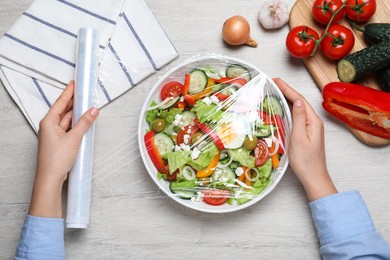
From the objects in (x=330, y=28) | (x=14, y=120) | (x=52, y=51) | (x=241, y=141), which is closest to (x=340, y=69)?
(x=330, y=28)

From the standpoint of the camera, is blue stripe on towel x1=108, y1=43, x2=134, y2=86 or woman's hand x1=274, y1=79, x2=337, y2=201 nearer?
woman's hand x1=274, y1=79, x2=337, y2=201

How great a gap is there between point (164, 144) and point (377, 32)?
55cm

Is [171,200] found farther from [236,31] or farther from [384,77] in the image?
[384,77]

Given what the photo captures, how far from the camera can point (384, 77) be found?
1.22 m

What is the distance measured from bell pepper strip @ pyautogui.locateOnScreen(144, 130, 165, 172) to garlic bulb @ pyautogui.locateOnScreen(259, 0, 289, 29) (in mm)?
387

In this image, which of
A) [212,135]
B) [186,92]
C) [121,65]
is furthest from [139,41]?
[212,135]

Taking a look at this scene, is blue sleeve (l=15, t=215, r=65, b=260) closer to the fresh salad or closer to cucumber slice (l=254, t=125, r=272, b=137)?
the fresh salad

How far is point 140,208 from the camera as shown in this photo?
1.29m

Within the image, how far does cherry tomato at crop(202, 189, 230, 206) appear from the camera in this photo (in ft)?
3.91

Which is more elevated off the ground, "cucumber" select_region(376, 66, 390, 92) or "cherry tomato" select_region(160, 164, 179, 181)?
"cucumber" select_region(376, 66, 390, 92)

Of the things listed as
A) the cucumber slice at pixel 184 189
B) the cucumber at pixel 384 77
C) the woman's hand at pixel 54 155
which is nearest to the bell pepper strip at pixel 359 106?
the cucumber at pixel 384 77

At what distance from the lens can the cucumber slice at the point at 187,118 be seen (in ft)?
3.92

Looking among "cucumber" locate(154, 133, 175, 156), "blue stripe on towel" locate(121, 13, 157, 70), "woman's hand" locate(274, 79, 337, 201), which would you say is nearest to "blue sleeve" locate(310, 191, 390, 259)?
"woman's hand" locate(274, 79, 337, 201)

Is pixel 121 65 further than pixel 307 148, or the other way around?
pixel 121 65
